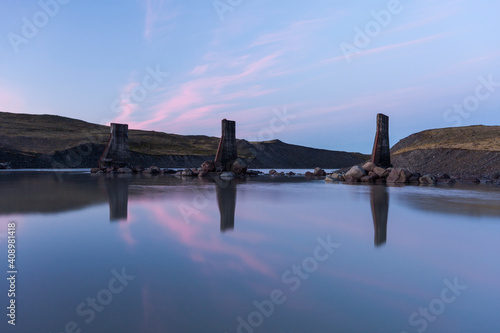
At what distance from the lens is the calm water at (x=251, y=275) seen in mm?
3287

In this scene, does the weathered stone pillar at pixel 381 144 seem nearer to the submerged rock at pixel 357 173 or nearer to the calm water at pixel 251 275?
the submerged rock at pixel 357 173

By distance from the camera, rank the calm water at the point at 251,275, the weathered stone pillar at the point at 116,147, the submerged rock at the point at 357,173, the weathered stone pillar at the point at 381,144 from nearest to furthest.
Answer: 1. the calm water at the point at 251,275
2. the submerged rock at the point at 357,173
3. the weathered stone pillar at the point at 381,144
4. the weathered stone pillar at the point at 116,147

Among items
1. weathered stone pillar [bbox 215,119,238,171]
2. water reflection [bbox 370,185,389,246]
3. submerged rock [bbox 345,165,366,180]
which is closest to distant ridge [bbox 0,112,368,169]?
weathered stone pillar [bbox 215,119,238,171]

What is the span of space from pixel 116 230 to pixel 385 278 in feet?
18.3

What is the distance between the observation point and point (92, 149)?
7138 cm

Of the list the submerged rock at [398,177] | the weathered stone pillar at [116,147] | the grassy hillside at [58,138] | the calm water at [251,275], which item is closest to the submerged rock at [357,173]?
the submerged rock at [398,177]

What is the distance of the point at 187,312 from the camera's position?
3393mm

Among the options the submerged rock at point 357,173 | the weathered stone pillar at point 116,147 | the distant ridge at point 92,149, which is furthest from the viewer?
the distant ridge at point 92,149

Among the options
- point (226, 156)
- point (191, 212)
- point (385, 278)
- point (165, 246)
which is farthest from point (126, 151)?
point (385, 278)

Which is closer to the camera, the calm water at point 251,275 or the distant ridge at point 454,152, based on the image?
the calm water at point 251,275

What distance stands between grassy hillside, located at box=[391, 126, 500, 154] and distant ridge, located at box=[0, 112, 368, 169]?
151 feet

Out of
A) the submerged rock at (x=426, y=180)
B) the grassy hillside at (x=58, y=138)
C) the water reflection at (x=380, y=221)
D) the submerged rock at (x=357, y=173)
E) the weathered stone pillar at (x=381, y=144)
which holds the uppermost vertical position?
the grassy hillside at (x=58, y=138)

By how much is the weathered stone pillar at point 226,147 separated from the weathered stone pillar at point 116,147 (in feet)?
45.8

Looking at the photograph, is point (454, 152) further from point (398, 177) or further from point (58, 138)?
point (58, 138)
